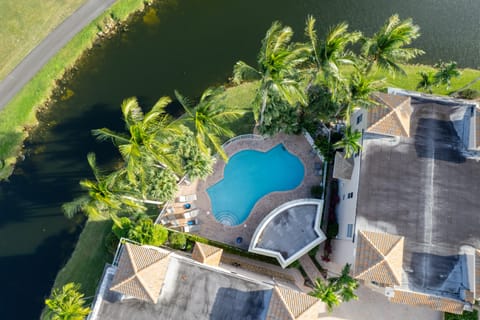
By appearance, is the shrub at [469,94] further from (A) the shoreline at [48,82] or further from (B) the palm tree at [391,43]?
(A) the shoreline at [48,82]

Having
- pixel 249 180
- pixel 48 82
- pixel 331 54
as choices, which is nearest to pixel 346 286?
pixel 249 180

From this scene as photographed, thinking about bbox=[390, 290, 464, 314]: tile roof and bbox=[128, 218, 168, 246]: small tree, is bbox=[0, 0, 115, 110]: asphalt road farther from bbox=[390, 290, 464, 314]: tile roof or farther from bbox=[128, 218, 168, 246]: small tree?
bbox=[390, 290, 464, 314]: tile roof

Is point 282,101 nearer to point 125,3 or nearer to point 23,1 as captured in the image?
point 125,3

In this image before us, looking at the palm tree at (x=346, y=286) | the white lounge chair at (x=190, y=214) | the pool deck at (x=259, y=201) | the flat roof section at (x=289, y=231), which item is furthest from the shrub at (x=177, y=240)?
the palm tree at (x=346, y=286)

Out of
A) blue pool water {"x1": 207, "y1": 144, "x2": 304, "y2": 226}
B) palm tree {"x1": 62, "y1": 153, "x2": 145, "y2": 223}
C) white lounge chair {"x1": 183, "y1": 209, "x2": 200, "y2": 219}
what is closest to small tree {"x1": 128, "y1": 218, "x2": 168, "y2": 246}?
white lounge chair {"x1": 183, "y1": 209, "x2": 200, "y2": 219}

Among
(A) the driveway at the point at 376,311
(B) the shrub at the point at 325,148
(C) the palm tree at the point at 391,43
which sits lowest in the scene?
(A) the driveway at the point at 376,311

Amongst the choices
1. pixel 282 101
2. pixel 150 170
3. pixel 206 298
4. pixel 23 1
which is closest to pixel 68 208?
pixel 150 170
